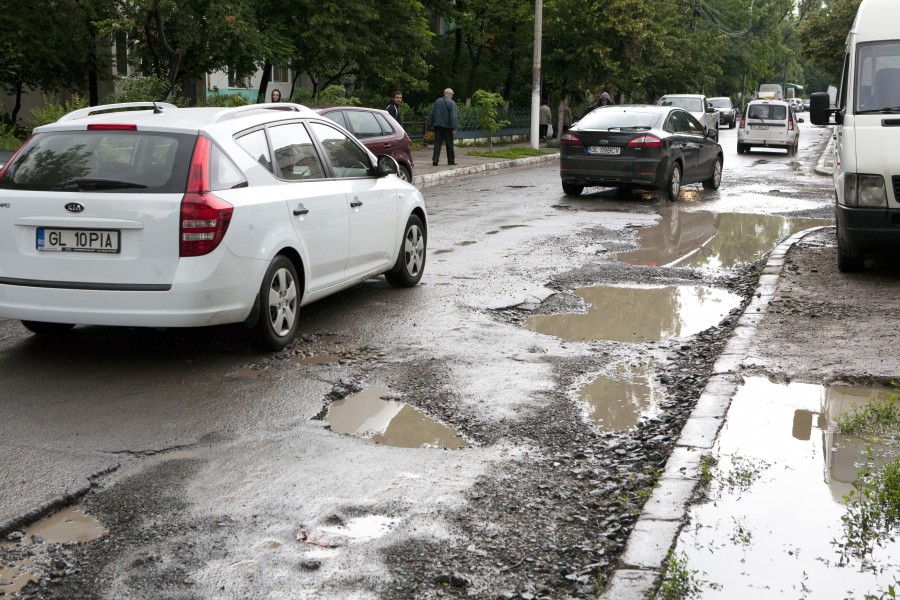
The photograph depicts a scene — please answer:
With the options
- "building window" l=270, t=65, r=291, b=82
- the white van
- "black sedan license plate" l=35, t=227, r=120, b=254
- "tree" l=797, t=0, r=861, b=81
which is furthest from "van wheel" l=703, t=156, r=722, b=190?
"tree" l=797, t=0, r=861, b=81

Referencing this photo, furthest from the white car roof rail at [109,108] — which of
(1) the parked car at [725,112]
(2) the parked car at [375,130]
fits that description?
(1) the parked car at [725,112]

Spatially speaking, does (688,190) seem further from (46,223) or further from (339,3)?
(46,223)

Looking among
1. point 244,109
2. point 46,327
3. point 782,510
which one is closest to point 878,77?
point 244,109

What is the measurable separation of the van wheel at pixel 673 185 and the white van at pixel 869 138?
693 cm

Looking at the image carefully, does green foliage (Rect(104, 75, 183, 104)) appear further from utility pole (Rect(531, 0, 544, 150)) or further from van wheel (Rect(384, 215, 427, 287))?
utility pole (Rect(531, 0, 544, 150))

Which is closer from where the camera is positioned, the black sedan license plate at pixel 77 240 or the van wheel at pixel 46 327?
the black sedan license plate at pixel 77 240

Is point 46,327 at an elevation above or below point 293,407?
above

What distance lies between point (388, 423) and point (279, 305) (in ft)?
5.71

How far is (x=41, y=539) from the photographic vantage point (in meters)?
4.15

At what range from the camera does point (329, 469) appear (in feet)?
16.4

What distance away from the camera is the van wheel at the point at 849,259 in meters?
10.0

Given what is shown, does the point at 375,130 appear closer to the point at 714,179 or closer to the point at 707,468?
the point at 714,179

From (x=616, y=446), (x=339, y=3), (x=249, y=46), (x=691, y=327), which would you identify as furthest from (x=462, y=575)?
(x=339, y=3)

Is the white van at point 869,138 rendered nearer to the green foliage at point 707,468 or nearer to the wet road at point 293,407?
the wet road at point 293,407
